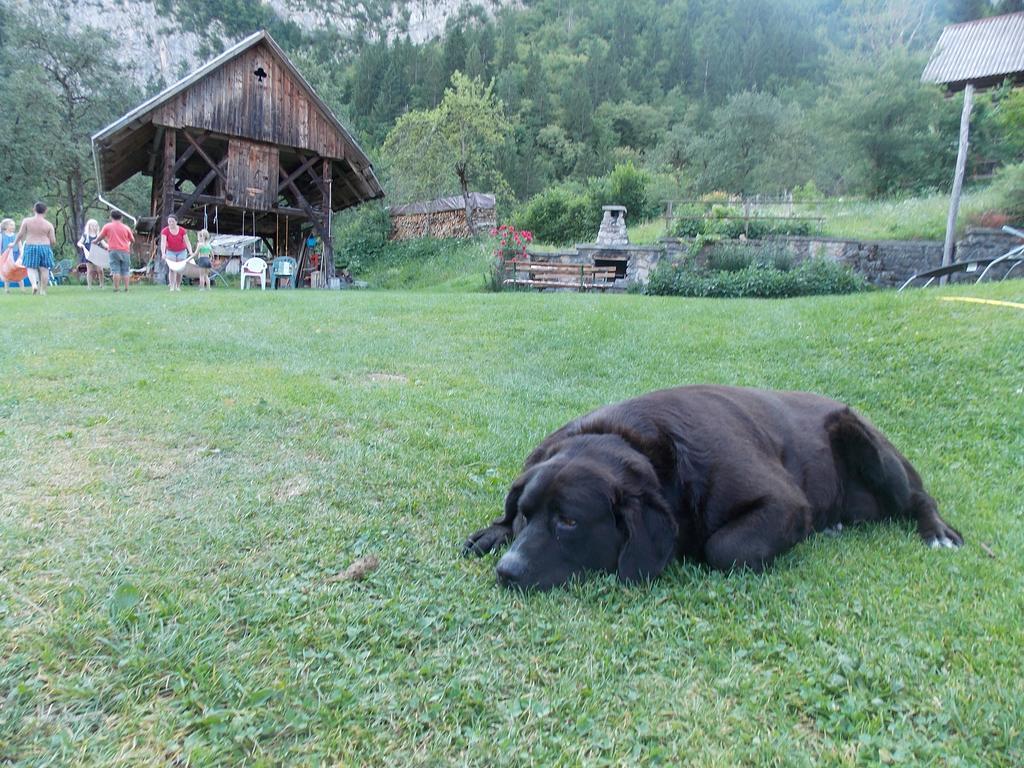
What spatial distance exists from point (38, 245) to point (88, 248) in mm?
4164

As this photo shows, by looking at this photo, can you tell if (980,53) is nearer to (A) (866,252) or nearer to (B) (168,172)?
(A) (866,252)

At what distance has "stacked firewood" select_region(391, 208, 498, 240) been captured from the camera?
27438mm

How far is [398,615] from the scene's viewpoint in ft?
7.01

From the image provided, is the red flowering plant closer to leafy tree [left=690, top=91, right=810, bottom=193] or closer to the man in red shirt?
the man in red shirt

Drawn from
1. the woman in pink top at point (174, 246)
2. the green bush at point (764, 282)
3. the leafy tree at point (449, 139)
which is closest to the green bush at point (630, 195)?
the leafy tree at point (449, 139)

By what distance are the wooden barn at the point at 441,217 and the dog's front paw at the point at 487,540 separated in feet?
81.7

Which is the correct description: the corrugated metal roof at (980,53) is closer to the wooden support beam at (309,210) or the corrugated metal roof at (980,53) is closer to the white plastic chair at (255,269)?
the wooden support beam at (309,210)

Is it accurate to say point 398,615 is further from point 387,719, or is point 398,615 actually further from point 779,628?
point 779,628

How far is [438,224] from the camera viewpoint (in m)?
28.9

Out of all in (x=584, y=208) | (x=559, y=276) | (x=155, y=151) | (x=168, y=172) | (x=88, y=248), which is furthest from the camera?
(x=584, y=208)

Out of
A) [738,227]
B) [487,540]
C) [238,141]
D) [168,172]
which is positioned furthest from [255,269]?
[487,540]

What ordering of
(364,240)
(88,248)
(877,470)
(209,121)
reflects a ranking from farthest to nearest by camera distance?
(364,240) → (209,121) → (88,248) → (877,470)

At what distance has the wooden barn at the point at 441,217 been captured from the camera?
90.0ft

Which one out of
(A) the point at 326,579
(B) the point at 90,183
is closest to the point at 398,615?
(A) the point at 326,579
